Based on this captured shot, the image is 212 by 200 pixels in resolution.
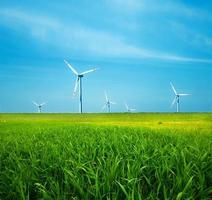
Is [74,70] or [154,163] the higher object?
[74,70]

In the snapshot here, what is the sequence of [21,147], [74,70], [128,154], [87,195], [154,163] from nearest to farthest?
[87,195]
[154,163]
[128,154]
[21,147]
[74,70]

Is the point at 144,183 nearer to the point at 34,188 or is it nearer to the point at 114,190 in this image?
the point at 114,190

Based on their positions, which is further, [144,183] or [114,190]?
[144,183]

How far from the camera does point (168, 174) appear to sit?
478 centimetres

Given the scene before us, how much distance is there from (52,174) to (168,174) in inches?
70.7

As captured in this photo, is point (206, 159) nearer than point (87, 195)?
No

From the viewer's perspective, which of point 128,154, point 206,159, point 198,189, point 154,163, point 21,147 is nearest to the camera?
point 198,189

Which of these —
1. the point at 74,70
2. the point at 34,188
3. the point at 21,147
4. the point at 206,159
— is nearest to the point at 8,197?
the point at 34,188

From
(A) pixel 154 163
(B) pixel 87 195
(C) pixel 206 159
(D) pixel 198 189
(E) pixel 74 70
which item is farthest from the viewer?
(E) pixel 74 70

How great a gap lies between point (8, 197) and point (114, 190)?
1454 millimetres

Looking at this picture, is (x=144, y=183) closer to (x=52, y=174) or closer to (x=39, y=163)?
(x=52, y=174)

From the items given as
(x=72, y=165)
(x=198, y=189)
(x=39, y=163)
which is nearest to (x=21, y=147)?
(x=39, y=163)

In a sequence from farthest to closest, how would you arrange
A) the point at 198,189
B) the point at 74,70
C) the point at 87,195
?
the point at 74,70 < the point at 198,189 < the point at 87,195

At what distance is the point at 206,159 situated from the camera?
558 cm
